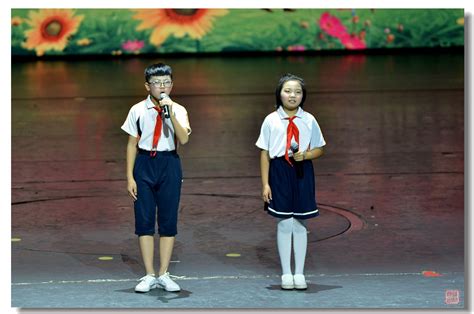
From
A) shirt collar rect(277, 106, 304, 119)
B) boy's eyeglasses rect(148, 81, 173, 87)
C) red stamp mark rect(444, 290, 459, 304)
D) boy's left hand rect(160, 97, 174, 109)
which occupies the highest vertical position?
boy's eyeglasses rect(148, 81, 173, 87)

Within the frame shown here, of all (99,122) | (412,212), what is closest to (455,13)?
(99,122)

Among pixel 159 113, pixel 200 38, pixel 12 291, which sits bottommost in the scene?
pixel 12 291

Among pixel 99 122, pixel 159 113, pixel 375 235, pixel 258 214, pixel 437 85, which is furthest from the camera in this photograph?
pixel 437 85

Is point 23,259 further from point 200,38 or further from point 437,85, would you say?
point 200,38

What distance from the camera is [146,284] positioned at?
7.43 metres

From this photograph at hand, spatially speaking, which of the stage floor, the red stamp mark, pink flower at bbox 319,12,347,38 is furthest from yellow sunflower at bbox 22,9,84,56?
the red stamp mark

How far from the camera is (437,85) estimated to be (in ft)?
61.1

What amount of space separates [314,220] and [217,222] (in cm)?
75

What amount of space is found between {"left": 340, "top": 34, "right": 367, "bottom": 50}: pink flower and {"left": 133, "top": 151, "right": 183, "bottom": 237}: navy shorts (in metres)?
16.8

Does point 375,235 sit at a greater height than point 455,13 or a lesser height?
lesser

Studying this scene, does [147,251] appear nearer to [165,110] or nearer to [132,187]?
[132,187]

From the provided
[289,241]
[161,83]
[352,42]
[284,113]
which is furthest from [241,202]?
[352,42]

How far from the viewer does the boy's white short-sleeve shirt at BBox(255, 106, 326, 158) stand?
739 cm

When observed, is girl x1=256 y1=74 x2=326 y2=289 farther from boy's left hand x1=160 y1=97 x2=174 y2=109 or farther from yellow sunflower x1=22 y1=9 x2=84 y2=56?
yellow sunflower x1=22 y1=9 x2=84 y2=56
